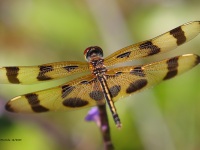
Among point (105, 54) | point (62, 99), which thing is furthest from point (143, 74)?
point (105, 54)

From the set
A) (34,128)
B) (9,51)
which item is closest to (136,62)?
(34,128)

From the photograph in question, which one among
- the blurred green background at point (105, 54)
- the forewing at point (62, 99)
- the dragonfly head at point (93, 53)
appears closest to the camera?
the forewing at point (62, 99)

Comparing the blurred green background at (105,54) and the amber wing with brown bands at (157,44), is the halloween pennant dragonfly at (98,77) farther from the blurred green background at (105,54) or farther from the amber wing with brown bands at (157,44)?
the blurred green background at (105,54)

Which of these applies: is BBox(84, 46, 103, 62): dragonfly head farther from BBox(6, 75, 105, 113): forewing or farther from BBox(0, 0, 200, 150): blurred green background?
BBox(0, 0, 200, 150): blurred green background

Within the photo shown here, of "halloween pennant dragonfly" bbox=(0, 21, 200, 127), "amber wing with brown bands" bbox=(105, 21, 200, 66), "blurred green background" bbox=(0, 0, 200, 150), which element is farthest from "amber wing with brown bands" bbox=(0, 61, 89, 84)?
"blurred green background" bbox=(0, 0, 200, 150)

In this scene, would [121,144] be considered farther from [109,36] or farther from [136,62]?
[109,36]

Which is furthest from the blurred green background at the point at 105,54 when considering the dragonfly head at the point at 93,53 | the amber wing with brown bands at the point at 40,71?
the dragonfly head at the point at 93,53

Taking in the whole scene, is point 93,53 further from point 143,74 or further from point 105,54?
point 105,54
